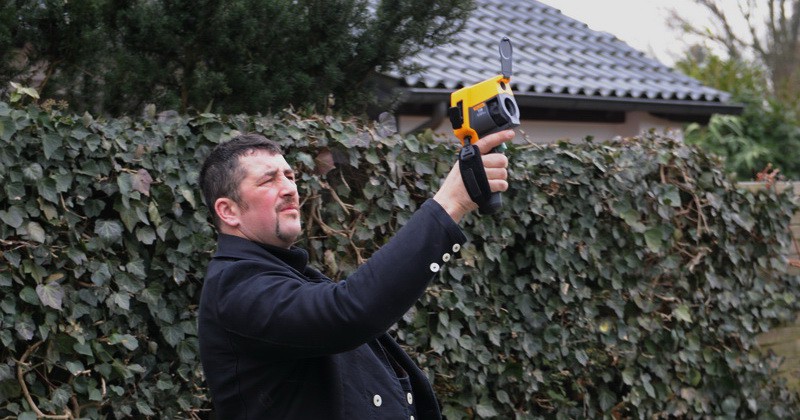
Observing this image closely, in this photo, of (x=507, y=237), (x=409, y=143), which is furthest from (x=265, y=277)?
(x=507, y=237)

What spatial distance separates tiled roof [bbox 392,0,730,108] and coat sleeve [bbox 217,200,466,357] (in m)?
5.08

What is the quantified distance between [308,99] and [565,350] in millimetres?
1789

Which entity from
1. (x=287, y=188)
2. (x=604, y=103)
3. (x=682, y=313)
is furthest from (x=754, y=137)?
(x=287, y=188)

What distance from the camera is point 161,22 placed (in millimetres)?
4078

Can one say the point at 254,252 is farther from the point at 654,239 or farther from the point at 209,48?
the point at 654,239

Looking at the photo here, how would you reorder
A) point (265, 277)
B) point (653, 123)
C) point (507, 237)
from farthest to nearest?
point (653, 123)
point (507, 237)
point (265, 277)

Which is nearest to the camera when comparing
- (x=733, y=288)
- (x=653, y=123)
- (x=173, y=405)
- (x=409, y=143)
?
(x=173, y=405)

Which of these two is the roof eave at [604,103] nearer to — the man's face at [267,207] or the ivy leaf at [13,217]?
the ivy leaf at [13,217]

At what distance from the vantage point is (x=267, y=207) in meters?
2.38

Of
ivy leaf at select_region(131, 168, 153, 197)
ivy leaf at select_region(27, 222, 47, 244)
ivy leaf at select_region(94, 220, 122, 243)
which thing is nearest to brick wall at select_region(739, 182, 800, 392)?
ivy leaf at select_region(131, 168, 153, 197)

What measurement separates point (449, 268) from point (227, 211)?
2028 millimetres

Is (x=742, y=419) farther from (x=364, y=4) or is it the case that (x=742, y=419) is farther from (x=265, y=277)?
(x=265, y=277)

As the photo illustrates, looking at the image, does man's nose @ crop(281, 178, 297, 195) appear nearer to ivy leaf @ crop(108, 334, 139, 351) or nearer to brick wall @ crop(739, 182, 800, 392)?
ivy leaf @ crop(108, 334, 139, 351)

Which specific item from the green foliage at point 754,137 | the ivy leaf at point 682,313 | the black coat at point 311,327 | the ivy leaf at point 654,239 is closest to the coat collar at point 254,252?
the black coat at point 311,327
